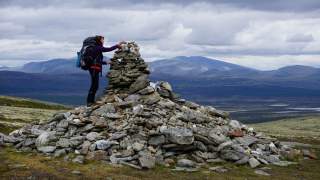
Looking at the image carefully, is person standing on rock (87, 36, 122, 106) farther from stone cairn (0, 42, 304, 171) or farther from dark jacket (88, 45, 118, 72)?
stone cairn (0, 42, 304, 171)

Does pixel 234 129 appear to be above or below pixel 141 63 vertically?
below

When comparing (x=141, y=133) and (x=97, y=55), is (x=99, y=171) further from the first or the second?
(x=97, y=55)

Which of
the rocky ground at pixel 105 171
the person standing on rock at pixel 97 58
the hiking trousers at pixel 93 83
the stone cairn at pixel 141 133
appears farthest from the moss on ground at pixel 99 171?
the person standing on rock at pixel 97 58

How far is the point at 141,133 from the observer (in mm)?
38094

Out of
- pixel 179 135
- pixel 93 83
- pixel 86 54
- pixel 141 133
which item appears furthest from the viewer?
pixel 93 83

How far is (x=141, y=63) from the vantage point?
145 ft

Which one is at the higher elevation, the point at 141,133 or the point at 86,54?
the point at 86,54

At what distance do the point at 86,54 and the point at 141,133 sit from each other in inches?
326

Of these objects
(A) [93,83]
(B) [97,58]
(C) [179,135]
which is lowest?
(C) [179,135]

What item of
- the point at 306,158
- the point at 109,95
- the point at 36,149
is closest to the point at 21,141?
the point at 36,149

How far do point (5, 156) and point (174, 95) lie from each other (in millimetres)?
15235

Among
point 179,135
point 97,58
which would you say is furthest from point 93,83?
point 179,135

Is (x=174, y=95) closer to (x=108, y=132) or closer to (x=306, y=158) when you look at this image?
(x=108, y=132)

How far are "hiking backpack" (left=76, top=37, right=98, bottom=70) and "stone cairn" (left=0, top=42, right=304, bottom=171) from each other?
2.72 meters
